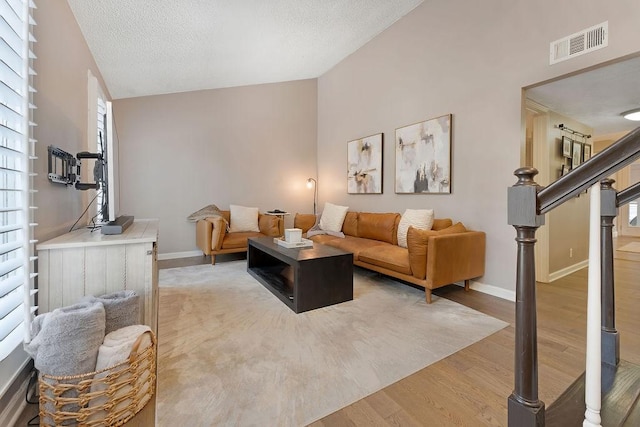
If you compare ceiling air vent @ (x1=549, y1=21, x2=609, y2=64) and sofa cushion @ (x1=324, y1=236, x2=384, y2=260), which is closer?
ceiling air vent @ (x1=549, y1=21, x2=609, y2=64)

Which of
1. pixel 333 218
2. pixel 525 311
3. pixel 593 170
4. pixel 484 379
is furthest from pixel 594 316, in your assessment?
pixel 333 218

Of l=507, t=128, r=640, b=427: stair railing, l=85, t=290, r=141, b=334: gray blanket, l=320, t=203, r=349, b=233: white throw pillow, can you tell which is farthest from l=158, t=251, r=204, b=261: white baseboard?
l=507, t=128, r=640, b=427: stair railing

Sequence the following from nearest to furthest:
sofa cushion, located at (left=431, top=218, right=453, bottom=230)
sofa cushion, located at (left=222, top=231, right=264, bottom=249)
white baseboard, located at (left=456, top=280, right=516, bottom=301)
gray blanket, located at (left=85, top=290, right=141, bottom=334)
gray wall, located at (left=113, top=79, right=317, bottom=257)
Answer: gray blanket, located at (left=85, top=290, right=141, bottom=334) → white baseboard, located at (left=456, top=280, right=516, bottom=301) → sofa cushion, located at (left=431, top=218, right=453, bottom=230) → sofa cushion, located at (left=222, top=231, right=264, bottom=249) → gray wall, located at (left=113, top=79, right=317, bottom=257)

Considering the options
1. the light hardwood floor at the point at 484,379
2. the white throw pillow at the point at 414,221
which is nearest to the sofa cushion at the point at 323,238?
the white throw pillow at the point at 414,221

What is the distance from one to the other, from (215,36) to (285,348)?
3.45 meters

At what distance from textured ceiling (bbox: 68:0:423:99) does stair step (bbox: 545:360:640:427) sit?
12.3ft

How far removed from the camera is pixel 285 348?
189cm

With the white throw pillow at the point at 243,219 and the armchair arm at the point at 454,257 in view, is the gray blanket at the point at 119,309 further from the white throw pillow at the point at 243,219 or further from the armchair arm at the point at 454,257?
the white throw pillow at the point at 243,219

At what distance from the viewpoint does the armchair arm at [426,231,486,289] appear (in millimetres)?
2641

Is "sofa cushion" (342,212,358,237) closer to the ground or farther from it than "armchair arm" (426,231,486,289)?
farther from it

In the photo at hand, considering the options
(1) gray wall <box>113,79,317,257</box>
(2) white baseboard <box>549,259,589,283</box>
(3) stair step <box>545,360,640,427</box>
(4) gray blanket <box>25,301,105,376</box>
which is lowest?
(2) white baseboard <box>549,259,589,283</box>

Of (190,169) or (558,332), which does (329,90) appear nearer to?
(190,169)

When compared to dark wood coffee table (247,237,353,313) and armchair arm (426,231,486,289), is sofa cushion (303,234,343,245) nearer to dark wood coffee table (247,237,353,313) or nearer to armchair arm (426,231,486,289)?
dark wood coffee table (247,237,353,313)

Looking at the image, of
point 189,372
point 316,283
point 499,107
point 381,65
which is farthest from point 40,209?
point 381,65
